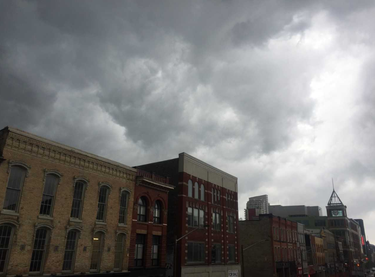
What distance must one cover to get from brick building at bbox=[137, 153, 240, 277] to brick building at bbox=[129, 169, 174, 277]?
7.82ft

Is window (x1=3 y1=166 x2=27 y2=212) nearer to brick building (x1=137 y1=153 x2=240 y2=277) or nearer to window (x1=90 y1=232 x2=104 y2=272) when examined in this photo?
window (x1=90 y1=232 x2=104 y2=272)

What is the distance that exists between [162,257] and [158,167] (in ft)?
43.2

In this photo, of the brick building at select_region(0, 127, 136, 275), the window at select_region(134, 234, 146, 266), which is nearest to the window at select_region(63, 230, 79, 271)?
the brick building at select_region(0, 127, 136, 275)

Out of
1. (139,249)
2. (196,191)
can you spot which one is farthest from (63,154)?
(196,191)

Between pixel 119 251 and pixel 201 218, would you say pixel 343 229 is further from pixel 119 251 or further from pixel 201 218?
pixel 119 251

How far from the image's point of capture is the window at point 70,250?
1040 inches

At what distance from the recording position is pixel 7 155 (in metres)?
23.3

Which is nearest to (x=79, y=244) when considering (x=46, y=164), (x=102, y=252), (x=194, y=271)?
(x=102, y=252)

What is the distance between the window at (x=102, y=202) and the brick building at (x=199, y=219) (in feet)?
32.2

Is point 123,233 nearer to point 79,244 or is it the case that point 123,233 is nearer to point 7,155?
point 79,244

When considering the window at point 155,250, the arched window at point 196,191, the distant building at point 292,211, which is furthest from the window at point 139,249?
the distant building at point 292,211

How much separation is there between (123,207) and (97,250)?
4928 millimetres

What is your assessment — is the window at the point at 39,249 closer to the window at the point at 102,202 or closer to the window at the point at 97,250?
the window at the point at 97,250

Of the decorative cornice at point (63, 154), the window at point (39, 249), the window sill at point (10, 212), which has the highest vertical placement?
the decorative cornice at point (63, 154)
